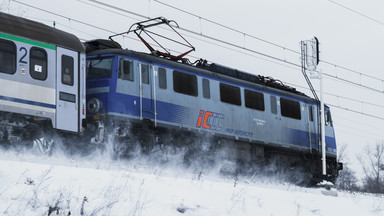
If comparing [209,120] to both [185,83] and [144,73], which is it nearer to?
[185,83]

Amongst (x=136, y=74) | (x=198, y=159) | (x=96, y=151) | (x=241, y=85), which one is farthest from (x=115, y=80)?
(x=241, y=85)

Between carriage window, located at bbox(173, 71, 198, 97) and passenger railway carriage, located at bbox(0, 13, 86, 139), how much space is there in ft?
12.0

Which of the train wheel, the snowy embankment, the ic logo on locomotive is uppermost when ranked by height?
the ic logo on locomotive

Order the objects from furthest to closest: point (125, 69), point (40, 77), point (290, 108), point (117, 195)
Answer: point (290, 108) → point (125, 69) → point (40, 77) → point (117, 195)

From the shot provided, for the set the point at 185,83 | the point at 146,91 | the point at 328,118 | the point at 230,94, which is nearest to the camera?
the point at 146,91

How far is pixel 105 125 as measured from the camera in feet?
54.1

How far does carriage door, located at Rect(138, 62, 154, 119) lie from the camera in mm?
17438

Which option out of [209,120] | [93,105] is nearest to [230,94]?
[209,120]

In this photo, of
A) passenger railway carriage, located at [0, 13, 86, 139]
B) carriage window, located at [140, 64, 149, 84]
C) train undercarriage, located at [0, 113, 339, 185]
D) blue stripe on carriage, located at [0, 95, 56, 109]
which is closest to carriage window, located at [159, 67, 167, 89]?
carriage window, located at [140, 64, 149, 84]

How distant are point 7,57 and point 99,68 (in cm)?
380

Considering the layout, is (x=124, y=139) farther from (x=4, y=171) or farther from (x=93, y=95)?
(x=4, y=171)

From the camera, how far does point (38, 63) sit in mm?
14688

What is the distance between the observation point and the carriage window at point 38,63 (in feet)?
47.6

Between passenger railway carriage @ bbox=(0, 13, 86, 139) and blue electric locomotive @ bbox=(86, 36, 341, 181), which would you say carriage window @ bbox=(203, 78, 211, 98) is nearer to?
blue electric locomotive @ bbox=(86, 36, 341, 181)
